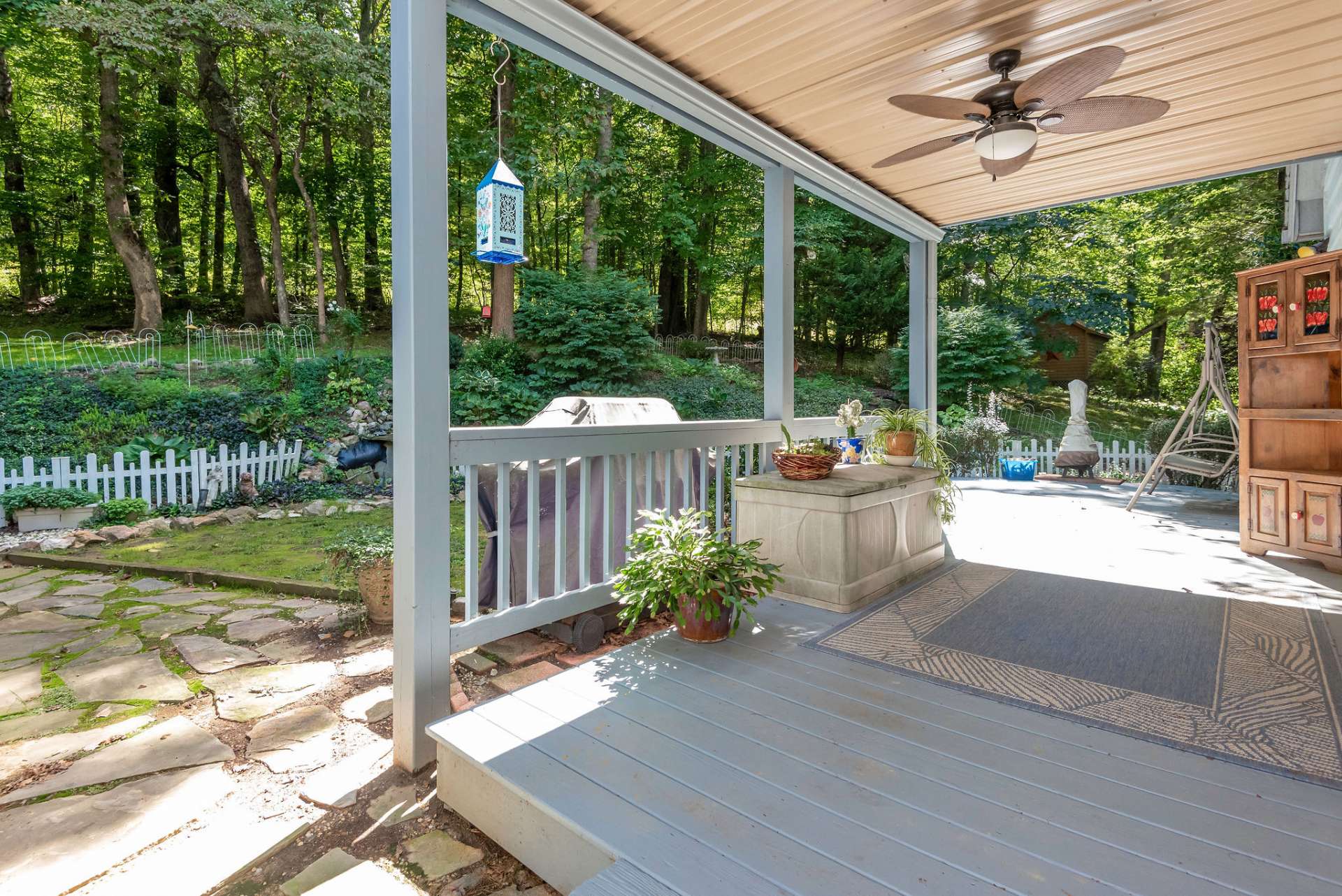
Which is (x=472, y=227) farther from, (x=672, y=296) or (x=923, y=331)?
(x=923, y=331)

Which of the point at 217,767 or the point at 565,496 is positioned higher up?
the point at 565,496

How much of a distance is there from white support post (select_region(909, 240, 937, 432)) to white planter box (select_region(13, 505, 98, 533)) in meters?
7.09

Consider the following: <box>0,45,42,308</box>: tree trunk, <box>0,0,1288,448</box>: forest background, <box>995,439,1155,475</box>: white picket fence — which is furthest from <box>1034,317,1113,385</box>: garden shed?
<box>0,45,42,308</box>: tree trunk

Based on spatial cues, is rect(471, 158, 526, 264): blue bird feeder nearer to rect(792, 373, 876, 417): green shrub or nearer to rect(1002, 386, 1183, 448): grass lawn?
rect(792, 373, 876, 417): green shrub

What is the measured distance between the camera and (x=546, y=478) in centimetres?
296

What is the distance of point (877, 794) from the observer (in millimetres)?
1512

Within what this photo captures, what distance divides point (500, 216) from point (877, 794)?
245cm

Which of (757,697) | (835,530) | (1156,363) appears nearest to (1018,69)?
(835,530)

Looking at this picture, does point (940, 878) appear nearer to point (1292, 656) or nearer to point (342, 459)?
point (1292, 656)

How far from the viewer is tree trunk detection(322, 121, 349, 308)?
39.4 ft

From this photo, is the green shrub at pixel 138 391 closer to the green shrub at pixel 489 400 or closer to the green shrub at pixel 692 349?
the green shrub at pixel 489 400

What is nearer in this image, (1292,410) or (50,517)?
(1292,410)

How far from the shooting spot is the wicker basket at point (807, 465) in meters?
3.05

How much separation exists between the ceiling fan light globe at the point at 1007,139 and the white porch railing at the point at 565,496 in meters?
1.62
